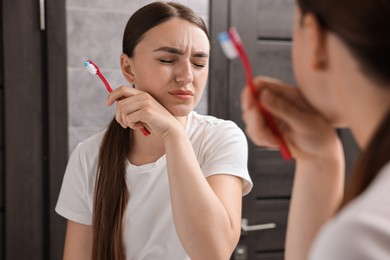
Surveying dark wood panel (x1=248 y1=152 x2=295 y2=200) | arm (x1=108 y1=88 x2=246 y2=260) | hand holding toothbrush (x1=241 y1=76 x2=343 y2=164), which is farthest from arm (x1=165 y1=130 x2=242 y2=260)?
dark wood panel (x1=248 y1=152 x2=295 y2=200)

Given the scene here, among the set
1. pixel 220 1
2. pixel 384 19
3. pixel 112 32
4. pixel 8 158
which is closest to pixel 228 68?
pixel 220 1

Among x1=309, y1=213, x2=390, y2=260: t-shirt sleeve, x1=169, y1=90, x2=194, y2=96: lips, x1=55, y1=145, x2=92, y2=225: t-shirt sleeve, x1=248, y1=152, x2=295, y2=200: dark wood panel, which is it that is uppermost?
x1=169, y1=90, x2=194, y2=96: lips

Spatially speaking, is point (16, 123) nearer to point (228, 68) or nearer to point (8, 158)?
point (8, 158)

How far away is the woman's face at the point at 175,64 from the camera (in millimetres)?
1183

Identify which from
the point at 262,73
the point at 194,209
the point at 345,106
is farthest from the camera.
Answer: the point at 262,73

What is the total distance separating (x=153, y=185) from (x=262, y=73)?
1038 mm

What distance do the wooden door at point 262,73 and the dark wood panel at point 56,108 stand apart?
56 centimetres

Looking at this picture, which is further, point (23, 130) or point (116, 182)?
point (23, 130)

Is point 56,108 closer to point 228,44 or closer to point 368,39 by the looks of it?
point 228,44

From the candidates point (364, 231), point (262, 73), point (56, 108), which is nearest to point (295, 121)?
point (364, 231)

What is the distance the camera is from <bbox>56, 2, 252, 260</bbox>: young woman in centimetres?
108

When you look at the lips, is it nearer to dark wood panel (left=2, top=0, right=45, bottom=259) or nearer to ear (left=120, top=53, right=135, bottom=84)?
ear (left=120, top=53, right=135, bottom=84)

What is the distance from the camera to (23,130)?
6.19ft

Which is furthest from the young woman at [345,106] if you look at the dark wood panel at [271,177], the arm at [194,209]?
the dark wood panel at [271,177]
